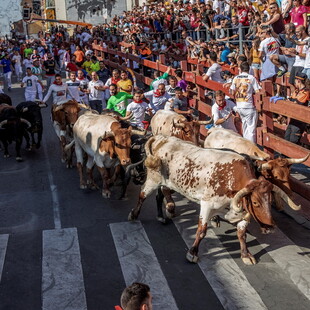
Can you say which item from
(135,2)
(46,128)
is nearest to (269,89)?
A: (46,128)

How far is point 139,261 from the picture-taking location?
906 cm

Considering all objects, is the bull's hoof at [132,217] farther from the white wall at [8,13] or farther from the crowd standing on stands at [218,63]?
the white wall at [8,13]

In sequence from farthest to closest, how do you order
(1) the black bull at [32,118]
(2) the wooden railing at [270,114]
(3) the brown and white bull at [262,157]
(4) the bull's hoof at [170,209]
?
(1) the black bull at [32,118] < (4) the bull's hoof at [170,209] < (2) the wooden railing at [270,114] < (3) the brown and white bull at [262,157]

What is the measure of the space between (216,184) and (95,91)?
9.71 meters

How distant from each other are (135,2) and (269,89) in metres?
52.7

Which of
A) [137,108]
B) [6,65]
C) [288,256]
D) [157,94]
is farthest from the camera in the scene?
[6,65]

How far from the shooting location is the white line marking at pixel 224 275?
25.4 feet

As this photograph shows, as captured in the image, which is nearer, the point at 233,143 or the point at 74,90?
the point at 233,143

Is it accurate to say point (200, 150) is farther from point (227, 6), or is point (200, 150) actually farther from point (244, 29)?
point (227, 6)

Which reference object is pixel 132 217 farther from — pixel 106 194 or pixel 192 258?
pixel 192 258

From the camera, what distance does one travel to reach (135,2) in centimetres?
6191

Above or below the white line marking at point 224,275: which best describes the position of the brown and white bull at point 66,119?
above

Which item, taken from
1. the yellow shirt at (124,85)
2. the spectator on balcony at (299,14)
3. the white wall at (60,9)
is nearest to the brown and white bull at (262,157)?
the yellow shirt at (124,85)

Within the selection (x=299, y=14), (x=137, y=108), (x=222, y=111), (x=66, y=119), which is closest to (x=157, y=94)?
(x=137, y=108)
